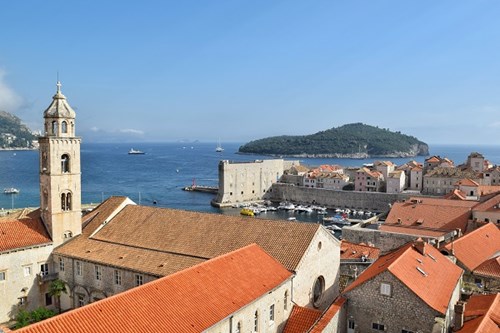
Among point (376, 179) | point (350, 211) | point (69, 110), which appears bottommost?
point (350, 211)

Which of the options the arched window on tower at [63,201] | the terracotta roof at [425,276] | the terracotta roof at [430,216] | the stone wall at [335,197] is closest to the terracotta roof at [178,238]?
the arched window on tower at [63,201]

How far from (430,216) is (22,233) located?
40996 mm

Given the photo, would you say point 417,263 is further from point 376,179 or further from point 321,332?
point 376,179

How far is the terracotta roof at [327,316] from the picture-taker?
19.5m

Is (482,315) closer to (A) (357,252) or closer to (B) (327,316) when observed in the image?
(B) (327,316)

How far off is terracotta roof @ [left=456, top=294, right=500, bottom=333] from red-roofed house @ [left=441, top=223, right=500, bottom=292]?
262 inches

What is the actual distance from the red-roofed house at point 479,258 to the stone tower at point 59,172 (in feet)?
87.6

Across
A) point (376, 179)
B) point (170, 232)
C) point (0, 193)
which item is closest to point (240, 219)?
point (170, 232)

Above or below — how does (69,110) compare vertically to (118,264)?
above

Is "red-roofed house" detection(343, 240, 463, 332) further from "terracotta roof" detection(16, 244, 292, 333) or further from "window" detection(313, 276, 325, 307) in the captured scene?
"window" detection(313, 276, 325, 307)

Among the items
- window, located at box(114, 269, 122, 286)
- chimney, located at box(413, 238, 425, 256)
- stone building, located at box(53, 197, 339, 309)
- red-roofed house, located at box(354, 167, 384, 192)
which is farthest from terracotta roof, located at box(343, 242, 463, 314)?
red-roofed house, located at box(354, 167, 384, 192)

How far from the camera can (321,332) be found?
1922cm

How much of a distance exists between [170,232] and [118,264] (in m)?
3.73

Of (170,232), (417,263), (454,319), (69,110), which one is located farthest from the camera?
(69,110)
